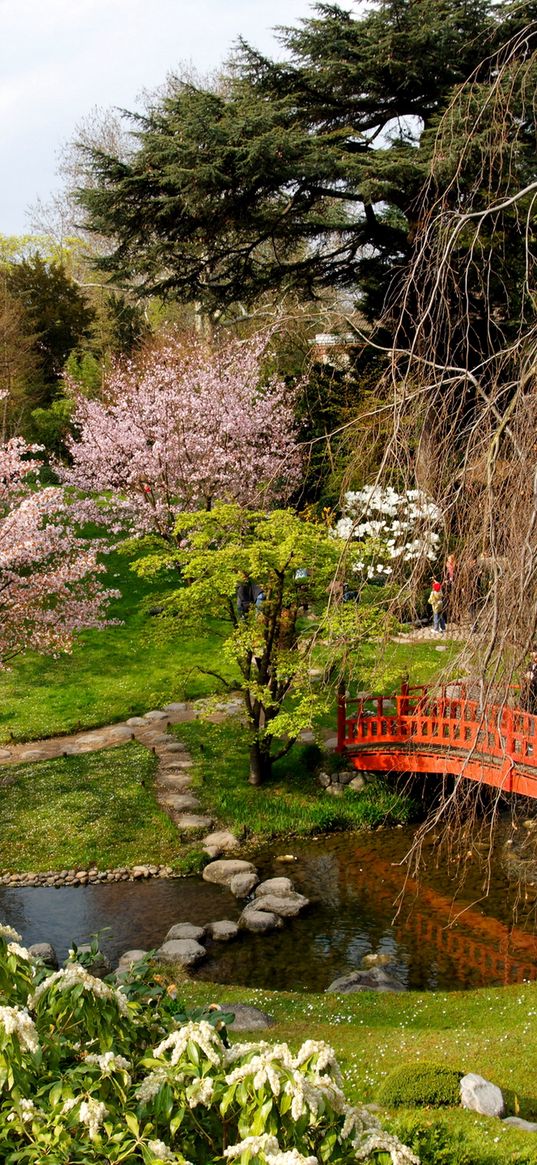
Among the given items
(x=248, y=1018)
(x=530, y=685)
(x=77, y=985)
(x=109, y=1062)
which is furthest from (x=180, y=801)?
(x=109, y=1062)

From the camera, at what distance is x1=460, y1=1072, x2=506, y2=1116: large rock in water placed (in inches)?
209

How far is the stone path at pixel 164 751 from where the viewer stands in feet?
41.7

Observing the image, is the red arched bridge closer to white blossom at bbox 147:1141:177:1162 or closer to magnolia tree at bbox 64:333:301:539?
magnolia tree at bbox 64:333:301:539

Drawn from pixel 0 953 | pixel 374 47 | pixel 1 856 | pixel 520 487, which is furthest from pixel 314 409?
pixel 0 953

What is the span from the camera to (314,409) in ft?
63.0

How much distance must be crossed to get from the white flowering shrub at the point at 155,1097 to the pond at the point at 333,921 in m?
5.88

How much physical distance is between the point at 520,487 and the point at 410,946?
6573 mm

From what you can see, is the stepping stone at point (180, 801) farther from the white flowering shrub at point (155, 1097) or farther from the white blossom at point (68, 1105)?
the white blossom at point (68, 1105)

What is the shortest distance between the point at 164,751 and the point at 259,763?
5.87ft

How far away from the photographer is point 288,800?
43.4 ft

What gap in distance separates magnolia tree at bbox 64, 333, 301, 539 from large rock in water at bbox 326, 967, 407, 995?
10.8 meters

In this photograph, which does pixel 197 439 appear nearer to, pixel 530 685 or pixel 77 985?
pixel 530 685

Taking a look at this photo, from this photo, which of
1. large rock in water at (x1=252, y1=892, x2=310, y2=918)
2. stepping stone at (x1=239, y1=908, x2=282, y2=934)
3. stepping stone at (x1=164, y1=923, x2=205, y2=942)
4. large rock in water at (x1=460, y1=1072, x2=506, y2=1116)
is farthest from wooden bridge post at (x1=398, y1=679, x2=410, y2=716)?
large rock in water at (x1=460, y1=1072, x2=506, y2=1116)

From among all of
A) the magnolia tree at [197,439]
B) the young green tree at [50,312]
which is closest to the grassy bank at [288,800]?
the magnolia tree at [197,439]
